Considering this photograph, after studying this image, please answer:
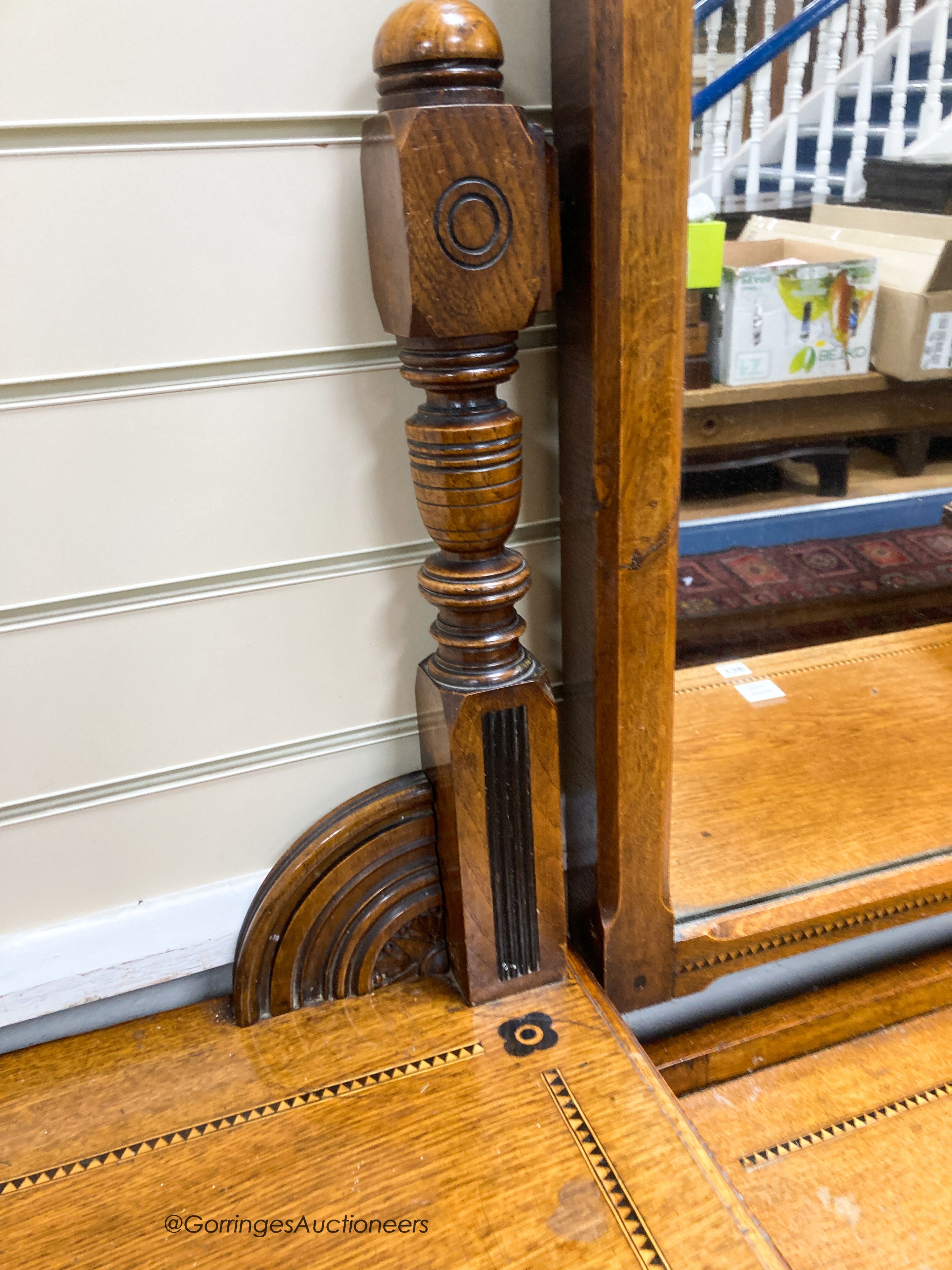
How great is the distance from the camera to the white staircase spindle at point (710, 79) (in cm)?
97

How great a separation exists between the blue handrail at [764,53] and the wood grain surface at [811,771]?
84 cm

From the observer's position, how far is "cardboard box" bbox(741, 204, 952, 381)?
1320 millimetres

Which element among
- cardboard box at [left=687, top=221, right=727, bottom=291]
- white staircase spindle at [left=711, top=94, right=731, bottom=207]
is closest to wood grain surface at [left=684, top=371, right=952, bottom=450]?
cardboard box at [left=687, top=221, right=727, bottom=291]

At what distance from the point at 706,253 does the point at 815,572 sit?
0.62 meters

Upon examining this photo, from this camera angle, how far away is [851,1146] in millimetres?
998

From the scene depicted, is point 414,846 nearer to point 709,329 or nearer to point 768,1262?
point 768,1262

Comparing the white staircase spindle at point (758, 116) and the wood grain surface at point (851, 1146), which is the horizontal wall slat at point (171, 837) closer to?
the wood grain surface at point (851, 1146)

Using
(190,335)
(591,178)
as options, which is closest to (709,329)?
(591,178)

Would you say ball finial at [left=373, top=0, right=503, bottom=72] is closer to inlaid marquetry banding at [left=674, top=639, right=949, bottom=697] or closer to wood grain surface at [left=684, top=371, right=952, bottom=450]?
wood grain surface at [left=684, top=371, right=952, bottom=450]

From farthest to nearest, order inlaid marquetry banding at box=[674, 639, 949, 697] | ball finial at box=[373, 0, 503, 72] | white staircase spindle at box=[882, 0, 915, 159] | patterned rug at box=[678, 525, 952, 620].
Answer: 1. inlaid marquetry banding at box=[674, 639, 949, 697]
2. patterned rug at box=[678, 525, 952, 620]
3. white staircase spindle at box=[882, 0, 915, 159]
4. ball finial at box=[373, 0, 503, 72]

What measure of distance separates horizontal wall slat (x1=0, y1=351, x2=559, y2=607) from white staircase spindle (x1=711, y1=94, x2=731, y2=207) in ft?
1.17

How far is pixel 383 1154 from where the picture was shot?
0.87 meters

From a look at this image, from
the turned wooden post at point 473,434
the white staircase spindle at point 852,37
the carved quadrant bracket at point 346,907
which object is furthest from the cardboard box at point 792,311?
the carved quadrant bracket at point 346,907

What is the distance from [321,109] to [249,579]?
42 cm
